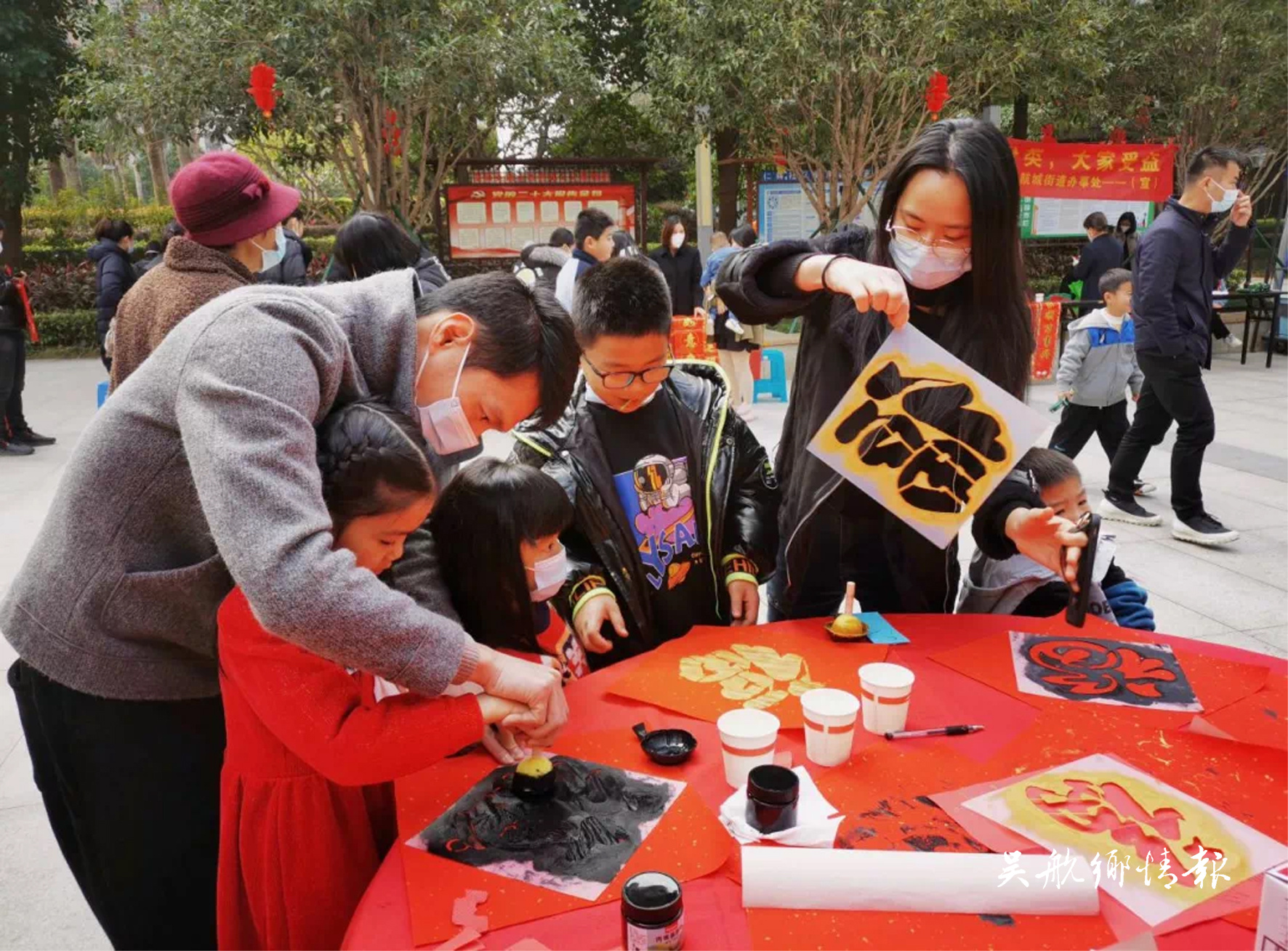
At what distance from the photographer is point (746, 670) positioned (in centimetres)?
173

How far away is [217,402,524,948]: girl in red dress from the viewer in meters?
1.22

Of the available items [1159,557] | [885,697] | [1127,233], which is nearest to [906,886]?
[885,697]

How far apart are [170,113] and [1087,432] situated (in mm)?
8343

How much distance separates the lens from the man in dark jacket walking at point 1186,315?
4.43 metres

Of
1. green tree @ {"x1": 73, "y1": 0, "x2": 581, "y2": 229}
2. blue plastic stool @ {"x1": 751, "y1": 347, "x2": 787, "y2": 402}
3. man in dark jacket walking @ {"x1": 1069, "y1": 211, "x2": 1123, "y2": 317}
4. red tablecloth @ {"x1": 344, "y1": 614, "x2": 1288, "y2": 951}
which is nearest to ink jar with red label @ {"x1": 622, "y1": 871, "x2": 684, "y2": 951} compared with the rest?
red tablecloth @ {"x1": 344, "y1": 614, "x2": 1288, "y2": 951}

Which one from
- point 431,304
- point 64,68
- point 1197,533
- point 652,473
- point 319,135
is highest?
point 64,68

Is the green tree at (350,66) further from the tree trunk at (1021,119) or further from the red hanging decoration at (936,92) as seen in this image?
the tree trunk at (1021,119)

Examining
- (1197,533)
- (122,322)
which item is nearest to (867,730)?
(122,322)

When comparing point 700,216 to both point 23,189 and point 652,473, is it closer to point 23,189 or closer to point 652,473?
point 652,473

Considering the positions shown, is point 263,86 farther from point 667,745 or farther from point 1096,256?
point 667,745

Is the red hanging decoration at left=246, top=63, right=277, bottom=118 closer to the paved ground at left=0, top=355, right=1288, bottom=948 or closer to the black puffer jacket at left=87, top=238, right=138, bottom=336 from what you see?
the black puffer jacket at left=87, top=238, right=138, bottom=336

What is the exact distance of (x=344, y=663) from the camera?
1.11 meters

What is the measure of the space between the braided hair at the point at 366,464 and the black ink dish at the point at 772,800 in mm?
598

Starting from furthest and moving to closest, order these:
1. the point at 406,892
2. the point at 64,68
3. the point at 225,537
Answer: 1. the point at 64,68
2. the point at 406,892
3. the point at 225,537
